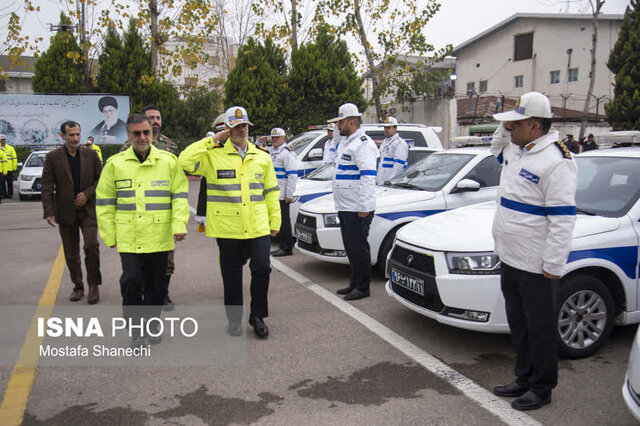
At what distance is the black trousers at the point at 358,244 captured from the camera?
614cm

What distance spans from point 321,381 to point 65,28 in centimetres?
2556

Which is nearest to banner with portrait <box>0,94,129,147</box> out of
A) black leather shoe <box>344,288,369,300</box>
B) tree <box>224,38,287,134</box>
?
tree <box>224,38,287,134</box>

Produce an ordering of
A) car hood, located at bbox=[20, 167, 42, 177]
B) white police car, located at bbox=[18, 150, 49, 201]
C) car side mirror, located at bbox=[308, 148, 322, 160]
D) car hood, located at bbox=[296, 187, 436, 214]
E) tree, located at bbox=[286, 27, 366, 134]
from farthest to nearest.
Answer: tree, located at bbox=[286, 27, 366, 134], car hood, located at bbox=[20, 167, 42, 177], white police car, located at bbox=[18, 150, 49, 201], car side mirror, located at bbox=[308, 148, 322, 160], car hood, located at bbox=[296, 187, 436, 214]

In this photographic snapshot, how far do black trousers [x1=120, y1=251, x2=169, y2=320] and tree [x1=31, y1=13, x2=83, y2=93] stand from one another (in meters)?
23.1

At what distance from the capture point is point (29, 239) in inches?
409

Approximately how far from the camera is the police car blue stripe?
4243mm

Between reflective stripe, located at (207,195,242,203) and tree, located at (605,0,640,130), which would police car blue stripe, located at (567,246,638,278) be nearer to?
reflective stripe, located at (207,195,242,203)

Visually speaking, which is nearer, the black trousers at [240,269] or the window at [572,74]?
the black trousers at [240,269]

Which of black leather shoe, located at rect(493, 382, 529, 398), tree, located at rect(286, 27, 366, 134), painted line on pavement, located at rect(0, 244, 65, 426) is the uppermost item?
tree, located at rect(286, 27, 366, 134)

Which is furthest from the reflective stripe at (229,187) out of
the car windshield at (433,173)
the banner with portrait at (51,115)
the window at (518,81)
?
the window at (518,81)

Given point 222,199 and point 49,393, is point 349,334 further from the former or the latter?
point 49,393

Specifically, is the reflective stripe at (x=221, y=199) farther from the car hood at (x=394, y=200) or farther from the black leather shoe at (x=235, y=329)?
the car hood at (x=394, y=200)

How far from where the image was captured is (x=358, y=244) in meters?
6.13

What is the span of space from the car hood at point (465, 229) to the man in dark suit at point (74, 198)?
3385 mm
